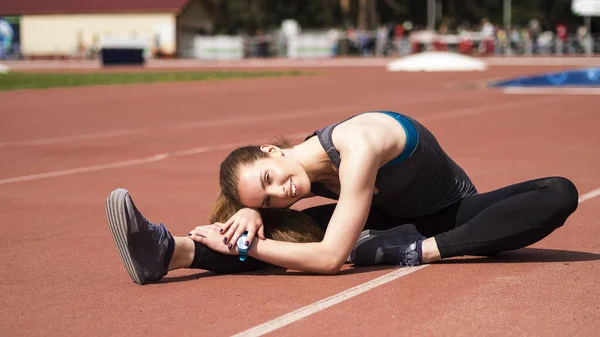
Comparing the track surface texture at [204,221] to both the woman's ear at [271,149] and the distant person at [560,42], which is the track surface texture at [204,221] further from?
the distant person at [560,42]

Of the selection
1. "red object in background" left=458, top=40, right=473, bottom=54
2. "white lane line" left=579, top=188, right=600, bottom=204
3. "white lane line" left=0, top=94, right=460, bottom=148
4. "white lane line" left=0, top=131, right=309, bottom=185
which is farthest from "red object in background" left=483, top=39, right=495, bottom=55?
"white lane line" left=579, top=188, right=600, bottom=204

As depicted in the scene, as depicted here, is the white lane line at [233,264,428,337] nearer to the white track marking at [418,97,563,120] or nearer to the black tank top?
the black tank top

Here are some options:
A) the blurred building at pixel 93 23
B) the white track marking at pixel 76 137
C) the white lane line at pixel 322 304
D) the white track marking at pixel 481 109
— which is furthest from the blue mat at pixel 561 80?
the blurred building at pixel 93 23

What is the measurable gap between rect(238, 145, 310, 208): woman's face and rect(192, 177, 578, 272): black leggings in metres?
0.48

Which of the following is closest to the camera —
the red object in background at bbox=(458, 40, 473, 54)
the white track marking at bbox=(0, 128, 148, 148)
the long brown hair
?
the long brown hair

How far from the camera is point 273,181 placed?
16.6 ft

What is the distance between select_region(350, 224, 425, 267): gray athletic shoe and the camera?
557 cm

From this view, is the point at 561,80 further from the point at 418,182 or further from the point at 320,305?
the point at 320,305

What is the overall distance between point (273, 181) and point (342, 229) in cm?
40

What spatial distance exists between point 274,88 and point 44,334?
2273cm

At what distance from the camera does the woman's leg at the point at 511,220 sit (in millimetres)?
5391

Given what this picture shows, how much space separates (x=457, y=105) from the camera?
19.8 meters

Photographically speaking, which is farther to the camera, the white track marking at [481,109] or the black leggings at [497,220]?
the white track marking at [481,109]

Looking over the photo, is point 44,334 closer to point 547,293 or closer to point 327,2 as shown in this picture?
point 547,293
